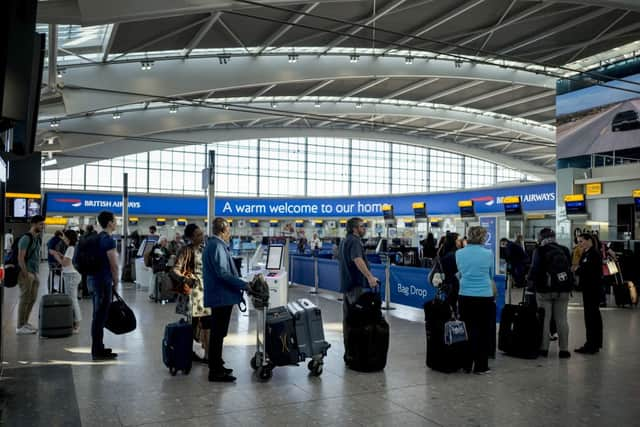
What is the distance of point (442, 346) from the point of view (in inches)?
217

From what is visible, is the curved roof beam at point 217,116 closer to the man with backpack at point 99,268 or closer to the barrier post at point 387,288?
the barrier post at point 387,288

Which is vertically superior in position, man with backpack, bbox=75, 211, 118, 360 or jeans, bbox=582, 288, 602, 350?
man with backpack, bbox=75, 211, 118, 360

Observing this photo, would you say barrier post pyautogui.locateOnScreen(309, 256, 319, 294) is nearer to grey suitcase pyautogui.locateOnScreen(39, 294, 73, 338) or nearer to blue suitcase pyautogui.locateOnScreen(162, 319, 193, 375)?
grey suitcase pyautogui.locateOnScreen(39, 294, 73, 338)

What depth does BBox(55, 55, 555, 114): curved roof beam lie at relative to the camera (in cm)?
1648

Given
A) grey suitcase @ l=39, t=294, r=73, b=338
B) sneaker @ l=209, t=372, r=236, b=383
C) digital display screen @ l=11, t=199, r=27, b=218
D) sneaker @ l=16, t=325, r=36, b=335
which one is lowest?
sneaker @ l=16, t=325, r=36, b=335

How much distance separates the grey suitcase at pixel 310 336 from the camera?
17.2 ft

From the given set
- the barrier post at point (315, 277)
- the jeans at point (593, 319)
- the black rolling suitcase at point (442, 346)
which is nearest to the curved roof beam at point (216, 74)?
the barrier post at point (315, 277)

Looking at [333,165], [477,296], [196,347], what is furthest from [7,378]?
[333,165]

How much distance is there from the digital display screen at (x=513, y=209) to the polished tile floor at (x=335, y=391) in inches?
606

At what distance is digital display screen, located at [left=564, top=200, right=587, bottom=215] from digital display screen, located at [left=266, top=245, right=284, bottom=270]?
12635 millimetres

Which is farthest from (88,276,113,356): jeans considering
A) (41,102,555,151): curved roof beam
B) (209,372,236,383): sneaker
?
(41,102,555,151): curved roof beam

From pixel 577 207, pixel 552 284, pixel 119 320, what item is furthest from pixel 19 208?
pixel 577 207

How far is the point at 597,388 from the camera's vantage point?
4.94m

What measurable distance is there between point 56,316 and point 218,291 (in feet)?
11.7
